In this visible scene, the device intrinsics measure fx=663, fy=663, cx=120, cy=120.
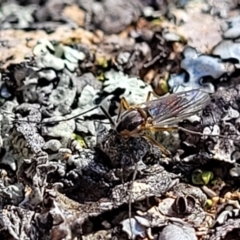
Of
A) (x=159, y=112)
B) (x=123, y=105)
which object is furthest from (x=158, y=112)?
(x=123, y=105)

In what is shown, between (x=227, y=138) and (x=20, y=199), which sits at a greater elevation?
(x=227, y=138)

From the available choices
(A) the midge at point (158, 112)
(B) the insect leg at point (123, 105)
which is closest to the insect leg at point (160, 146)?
(A) the midge at point (158, 112)

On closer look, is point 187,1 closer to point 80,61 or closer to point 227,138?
point 80,61

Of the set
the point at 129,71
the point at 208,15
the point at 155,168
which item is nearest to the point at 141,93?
the point at 129,71

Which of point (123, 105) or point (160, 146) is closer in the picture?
point (160, 146)

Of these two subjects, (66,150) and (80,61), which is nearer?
(66,150)

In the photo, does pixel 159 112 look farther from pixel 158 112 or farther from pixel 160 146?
pixel 160 146

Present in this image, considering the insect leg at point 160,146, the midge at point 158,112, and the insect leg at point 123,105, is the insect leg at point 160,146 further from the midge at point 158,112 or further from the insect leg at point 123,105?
the insect leg at point 123,105
